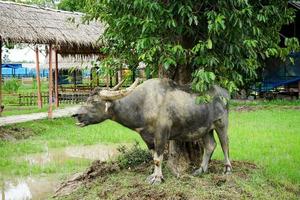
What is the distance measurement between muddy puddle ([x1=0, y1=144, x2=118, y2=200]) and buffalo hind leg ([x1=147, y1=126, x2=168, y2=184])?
1848 mm

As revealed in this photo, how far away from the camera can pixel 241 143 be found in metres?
10.9

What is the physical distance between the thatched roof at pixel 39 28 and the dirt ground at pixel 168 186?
626cm

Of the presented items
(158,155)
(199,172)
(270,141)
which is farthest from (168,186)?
(270,141)

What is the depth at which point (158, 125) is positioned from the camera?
6203mm

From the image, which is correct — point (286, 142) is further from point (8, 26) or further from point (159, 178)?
point (8, 26)

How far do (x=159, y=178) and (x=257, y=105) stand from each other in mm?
13475

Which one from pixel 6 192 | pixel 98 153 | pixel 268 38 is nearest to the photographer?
pixel 268 38

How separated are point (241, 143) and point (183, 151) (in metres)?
4.09

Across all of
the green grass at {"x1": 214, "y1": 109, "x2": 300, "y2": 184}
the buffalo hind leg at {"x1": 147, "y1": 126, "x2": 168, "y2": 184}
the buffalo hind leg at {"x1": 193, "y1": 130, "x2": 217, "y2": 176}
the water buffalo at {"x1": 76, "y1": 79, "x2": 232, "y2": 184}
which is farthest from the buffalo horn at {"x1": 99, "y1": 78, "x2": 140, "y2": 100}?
the green grass at {"x1": 214, "y1": 109, "x2": 300, "y2": 184}

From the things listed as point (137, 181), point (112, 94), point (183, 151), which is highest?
point (112, 94)

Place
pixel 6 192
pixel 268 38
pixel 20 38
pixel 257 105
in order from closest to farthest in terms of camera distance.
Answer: pixel 268 38, pixel 6 192, pixel 20 38, pixel 257 105

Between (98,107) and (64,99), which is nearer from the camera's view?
(98,107)

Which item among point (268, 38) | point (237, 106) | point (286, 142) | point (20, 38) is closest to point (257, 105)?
point (237, 106)

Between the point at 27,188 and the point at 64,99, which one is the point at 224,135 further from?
the point at 64,99
